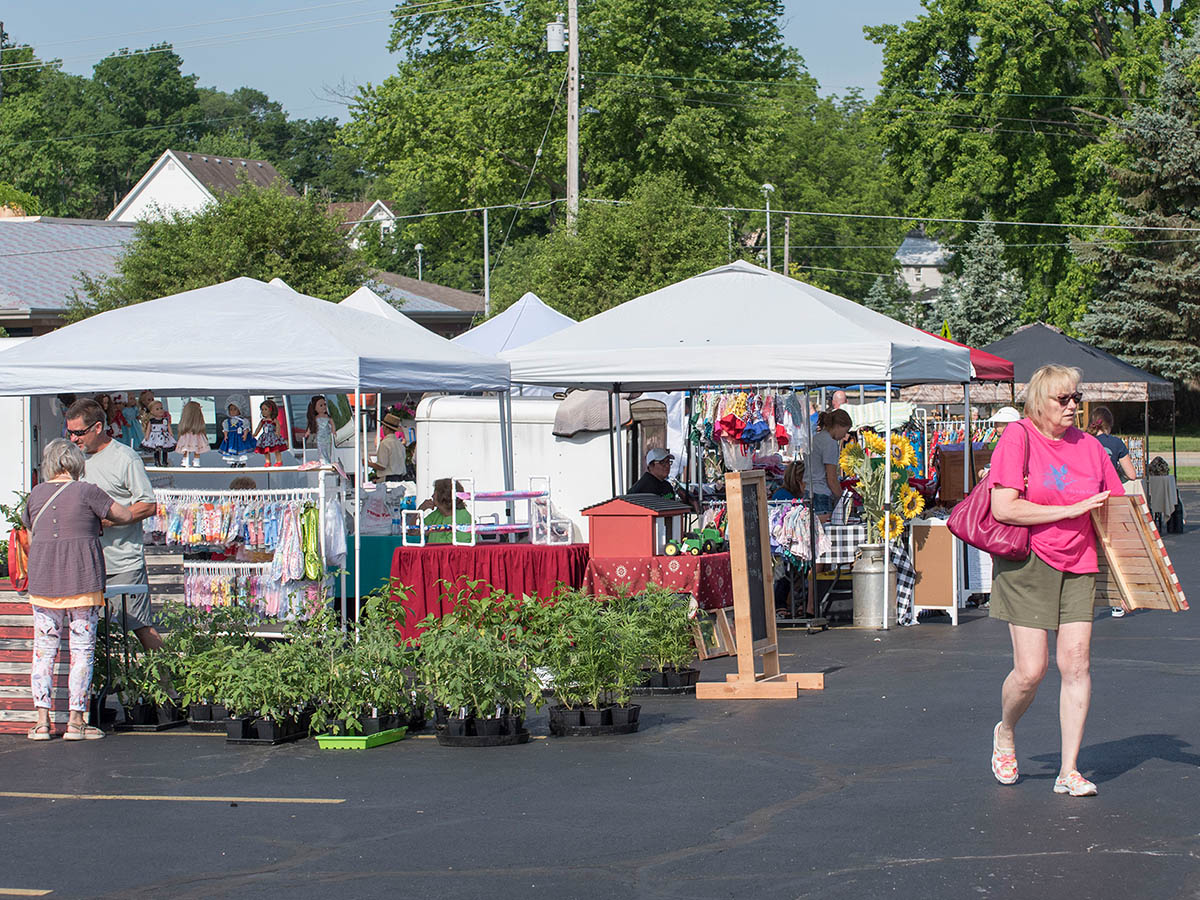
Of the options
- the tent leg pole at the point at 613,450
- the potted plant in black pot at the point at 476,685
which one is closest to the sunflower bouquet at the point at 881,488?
the tent leg pole at the point at 613,450

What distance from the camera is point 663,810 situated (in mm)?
6934

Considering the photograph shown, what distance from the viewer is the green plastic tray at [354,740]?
8.53m

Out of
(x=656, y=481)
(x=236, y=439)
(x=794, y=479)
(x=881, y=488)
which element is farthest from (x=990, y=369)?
(x=236, y=439)

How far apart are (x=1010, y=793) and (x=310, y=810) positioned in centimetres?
320

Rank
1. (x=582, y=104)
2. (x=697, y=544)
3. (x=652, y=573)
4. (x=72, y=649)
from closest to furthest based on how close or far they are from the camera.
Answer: (x=72, y=649)
(x=652, y=573)
(x=697, y=544)
(x=582, y=104)

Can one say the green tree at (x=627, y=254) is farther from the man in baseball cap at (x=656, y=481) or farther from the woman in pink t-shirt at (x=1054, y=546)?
the woman in pink t-shirt at (x=1054, y=546)

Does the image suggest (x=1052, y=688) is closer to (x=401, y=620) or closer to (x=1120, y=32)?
(x=401, y=620)

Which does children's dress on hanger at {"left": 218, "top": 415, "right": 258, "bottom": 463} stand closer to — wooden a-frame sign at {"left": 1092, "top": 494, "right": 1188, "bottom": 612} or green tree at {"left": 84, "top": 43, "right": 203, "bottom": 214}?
wooden a-frame sign at {"left": 1092, "top": 494, "right": 1188, "bottom": 612}

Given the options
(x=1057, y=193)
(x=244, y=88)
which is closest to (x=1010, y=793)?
(x=1057, y=193)

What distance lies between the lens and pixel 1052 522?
→ 6.73 metres

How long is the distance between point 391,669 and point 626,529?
10.0 ft

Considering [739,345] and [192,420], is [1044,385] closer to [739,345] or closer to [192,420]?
[739,345]

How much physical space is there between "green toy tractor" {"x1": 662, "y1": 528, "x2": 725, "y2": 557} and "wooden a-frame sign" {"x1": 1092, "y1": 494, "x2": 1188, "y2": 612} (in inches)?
188

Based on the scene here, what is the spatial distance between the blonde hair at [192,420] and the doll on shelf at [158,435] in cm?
212
